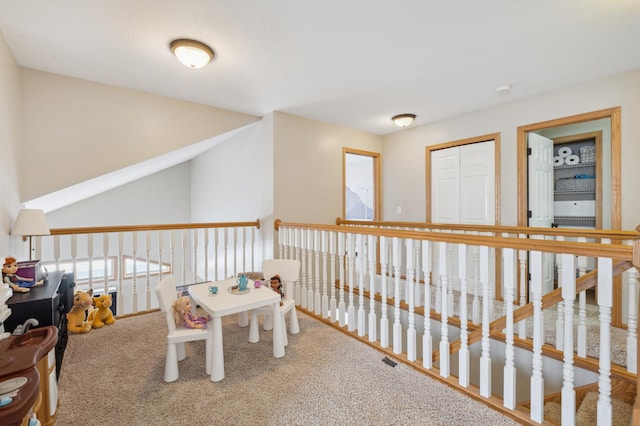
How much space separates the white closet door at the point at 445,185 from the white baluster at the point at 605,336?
2.83 m

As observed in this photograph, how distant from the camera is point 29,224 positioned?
2141 millimetres

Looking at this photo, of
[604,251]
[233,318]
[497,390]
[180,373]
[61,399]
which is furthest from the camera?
[233,318]

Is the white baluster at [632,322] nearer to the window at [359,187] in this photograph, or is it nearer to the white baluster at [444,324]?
the white baluster at [444,324]

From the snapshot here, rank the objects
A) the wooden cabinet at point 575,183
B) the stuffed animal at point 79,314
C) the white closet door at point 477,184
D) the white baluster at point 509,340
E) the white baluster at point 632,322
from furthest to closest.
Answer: the wooden cabinet at point 575,183, the white closet door at point 477,184, the stuffed animal at point 79,314, the white baluster at point 632,322, the white baluster at point 509,340

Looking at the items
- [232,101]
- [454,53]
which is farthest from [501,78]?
[232,101]

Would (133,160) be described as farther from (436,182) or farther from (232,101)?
(436,182)

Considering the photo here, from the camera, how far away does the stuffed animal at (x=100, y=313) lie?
2691 millimetres

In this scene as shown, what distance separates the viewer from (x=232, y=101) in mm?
3406

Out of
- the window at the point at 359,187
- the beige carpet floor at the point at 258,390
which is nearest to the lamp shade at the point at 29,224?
the beige carpet floor at the point at 258,390

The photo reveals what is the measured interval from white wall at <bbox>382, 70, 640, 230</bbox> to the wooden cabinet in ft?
4.82

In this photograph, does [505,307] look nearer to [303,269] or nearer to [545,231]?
[545,231]

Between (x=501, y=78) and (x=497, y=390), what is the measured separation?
303cm

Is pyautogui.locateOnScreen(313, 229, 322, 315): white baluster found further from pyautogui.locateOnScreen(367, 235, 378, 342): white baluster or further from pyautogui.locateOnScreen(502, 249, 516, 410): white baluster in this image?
pyautogui.locateOnScreen(502, 249, 516, 410): white baluster

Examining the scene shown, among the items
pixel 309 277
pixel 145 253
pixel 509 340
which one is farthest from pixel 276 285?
pixel 145 253
